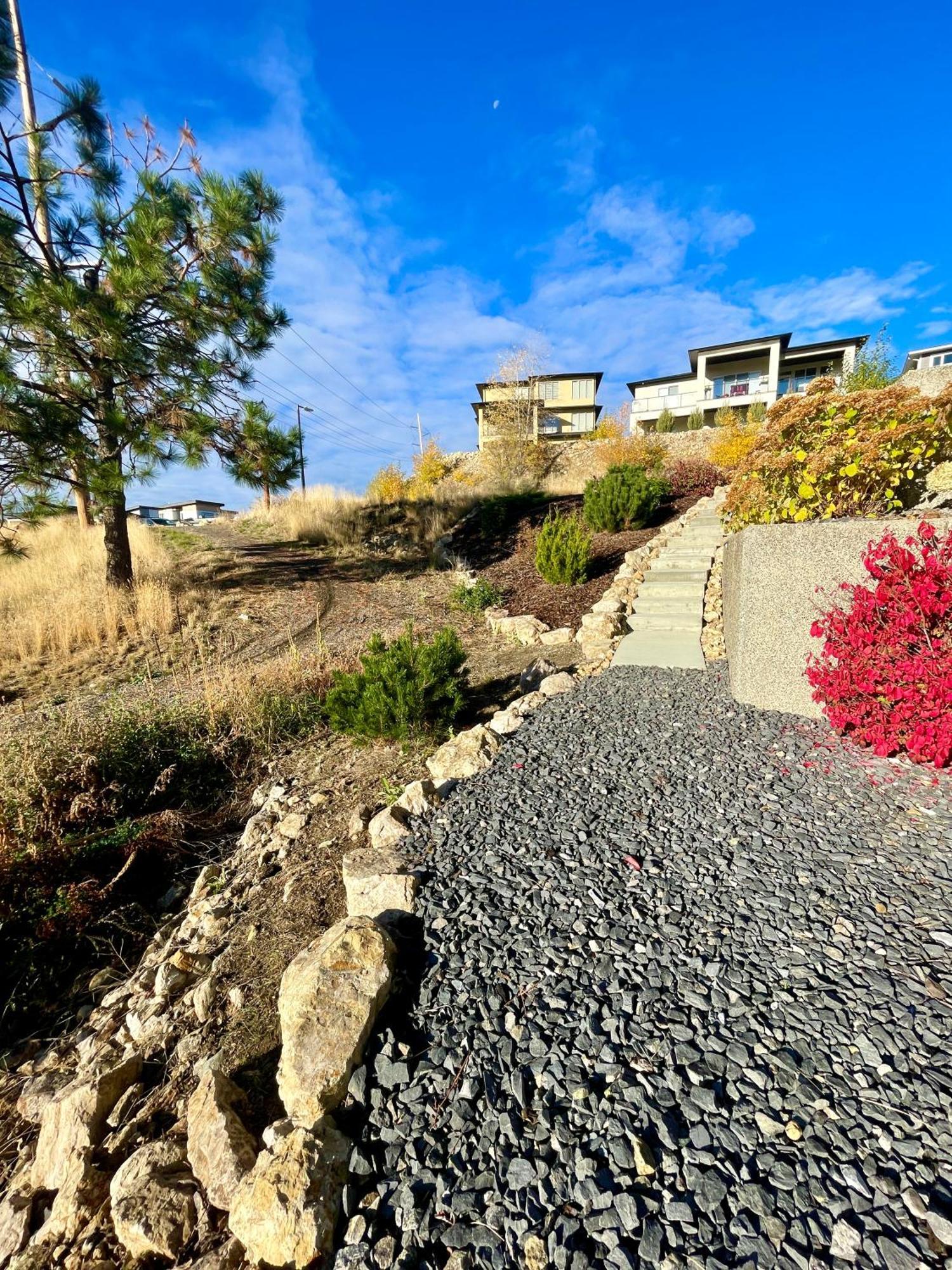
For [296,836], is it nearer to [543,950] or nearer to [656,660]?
[543,950]

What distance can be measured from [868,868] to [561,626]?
395cm

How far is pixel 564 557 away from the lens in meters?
6.65

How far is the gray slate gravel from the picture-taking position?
0.95m

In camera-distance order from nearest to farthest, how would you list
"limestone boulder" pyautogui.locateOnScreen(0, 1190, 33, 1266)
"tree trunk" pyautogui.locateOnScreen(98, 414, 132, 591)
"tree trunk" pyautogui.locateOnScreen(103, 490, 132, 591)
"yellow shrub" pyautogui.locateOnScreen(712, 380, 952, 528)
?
1. "limestone boulder" pyautogui.locateOnScreen(0, 1190, 33, 1266)
2. "yellow shrub" pyautogui.locateOnScreen(712, 380, 952, 528)
3. "tree trunk" pyautogui.locateOnScreen(98, 414, 132, 591)
4. "tree trunk" pyautogui.locateOnScreen(103, 490, 132, 591)

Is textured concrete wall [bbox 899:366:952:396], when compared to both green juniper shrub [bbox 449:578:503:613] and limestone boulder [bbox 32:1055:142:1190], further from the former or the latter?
limestone boulder [bbox 32:1055:142:1190]

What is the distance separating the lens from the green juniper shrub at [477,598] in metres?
6.66

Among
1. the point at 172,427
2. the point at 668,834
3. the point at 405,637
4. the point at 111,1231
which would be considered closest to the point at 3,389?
the point at 172,427

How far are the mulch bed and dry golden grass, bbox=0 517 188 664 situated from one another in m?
4.70

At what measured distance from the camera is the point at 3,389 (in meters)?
5.32

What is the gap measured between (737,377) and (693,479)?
2182cm

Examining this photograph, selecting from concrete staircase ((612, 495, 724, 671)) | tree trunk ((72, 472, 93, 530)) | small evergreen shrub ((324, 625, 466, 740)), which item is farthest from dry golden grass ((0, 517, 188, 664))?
concrete staircase ((612, 495, 724, 671))

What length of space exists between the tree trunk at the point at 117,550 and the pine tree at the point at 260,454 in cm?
176

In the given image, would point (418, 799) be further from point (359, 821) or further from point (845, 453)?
point (845, 453)

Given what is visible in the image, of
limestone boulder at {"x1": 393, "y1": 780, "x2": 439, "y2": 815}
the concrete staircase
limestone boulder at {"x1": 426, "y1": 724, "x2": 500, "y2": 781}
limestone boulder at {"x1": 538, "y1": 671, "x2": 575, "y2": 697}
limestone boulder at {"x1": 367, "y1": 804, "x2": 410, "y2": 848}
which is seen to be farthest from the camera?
the concrete staircase
